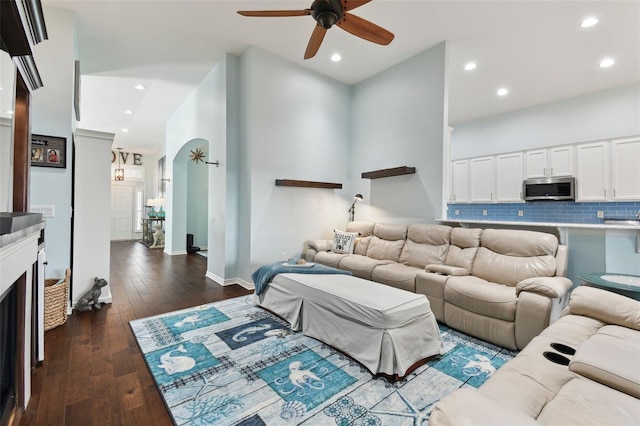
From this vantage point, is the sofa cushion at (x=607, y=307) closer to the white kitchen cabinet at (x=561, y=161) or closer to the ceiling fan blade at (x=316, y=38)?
the ceiling fan blade at (x=316, y=38)

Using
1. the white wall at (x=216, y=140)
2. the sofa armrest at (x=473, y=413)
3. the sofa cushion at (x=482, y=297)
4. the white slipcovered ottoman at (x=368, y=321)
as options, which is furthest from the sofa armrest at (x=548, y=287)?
the white wall at (x=216, y=140)

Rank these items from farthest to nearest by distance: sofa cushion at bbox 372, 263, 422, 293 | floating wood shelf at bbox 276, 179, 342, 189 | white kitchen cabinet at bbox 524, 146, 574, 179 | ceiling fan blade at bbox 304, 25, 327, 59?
white kitchen cabinet at bbox 524, 146, 574, 179
floating wood shelf at bbox 276, 179, 342, 189
sofa cushion at bbox 372, 263, 422, 293
ceiling fan blade at bbox 304, 25, 327, 59

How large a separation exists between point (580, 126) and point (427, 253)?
434cm

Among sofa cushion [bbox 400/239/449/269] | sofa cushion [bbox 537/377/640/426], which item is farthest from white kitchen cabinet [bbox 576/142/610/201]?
sofa cushion [bbox 537/377/640/426]

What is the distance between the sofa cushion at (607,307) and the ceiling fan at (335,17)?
8.53ft

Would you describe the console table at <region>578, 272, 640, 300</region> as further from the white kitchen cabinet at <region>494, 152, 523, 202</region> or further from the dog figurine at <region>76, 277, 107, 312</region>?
the dog figurine at <region>76, 277, 107, 312</region>

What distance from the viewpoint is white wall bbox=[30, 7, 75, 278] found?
2996 mm

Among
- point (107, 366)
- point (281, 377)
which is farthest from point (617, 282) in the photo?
point (107, 366)

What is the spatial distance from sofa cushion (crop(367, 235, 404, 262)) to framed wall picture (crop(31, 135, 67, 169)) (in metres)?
3.91

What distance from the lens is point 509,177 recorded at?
584 centimetres

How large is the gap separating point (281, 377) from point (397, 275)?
1761 mm

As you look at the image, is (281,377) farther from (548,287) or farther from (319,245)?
(319,245)

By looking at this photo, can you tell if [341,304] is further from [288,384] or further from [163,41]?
[163,41]

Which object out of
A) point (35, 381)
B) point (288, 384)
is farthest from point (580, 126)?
A: point (35, 381)
